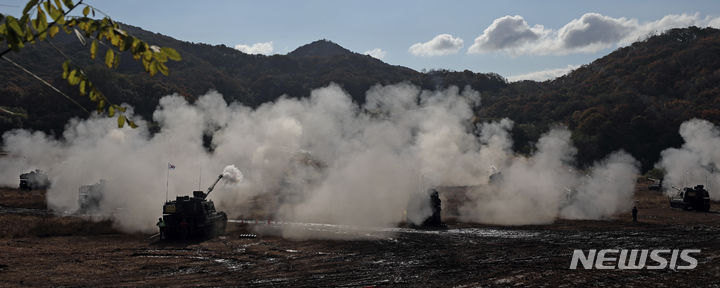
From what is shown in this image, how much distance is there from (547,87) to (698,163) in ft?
295

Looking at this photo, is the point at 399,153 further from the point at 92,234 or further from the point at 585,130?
the point at 585,130

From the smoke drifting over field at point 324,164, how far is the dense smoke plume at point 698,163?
20.5ft

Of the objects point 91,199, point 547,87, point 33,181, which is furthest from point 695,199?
point 547,87


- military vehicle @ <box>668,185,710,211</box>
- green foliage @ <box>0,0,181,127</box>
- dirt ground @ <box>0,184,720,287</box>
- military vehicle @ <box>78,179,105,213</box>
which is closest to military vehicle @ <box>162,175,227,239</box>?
dirt ground @ <box>0,184,720,287</box>

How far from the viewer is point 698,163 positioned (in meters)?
63.3

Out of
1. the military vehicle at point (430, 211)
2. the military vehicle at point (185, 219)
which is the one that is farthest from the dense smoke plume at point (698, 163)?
the military vehicle at point (185, 219)

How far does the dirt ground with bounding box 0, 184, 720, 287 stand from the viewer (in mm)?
18344

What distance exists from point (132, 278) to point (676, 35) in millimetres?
164270

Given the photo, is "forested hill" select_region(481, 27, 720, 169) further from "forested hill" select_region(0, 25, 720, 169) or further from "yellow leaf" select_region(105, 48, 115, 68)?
"yellow leaf" select_region(105, 48, 115, 68)

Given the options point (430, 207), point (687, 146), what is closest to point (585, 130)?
point (687, 146)

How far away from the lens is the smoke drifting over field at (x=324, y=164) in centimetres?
4344

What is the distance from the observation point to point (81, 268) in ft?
71.5

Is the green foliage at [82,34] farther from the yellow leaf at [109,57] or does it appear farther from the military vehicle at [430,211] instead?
the military vehicle at [430,211]

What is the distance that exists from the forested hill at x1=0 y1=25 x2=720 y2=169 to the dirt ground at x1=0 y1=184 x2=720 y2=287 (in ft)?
151
